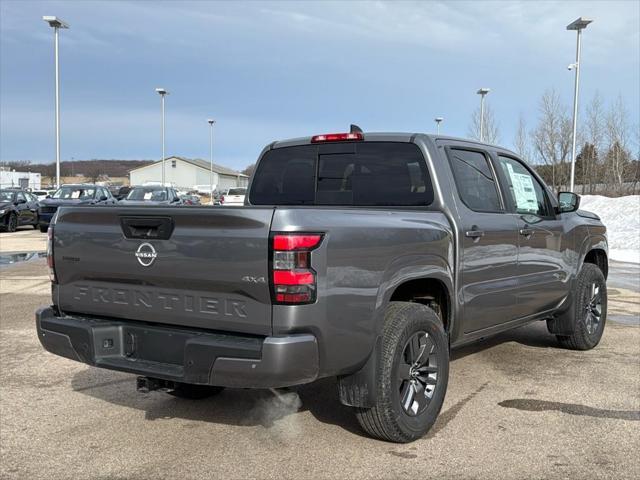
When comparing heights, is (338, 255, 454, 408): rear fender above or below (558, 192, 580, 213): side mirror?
below

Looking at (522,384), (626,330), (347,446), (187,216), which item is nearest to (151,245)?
(187,216)

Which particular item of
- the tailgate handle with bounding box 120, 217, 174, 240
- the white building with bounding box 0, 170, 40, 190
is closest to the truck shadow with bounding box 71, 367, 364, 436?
the tailgate handle with bounding box 120, 217, 174, 240

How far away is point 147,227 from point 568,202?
4099 millimetres

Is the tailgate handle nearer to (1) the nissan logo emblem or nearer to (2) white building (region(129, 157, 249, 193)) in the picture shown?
(1) the nissan logo emblem

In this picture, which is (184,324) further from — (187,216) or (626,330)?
(626,330)

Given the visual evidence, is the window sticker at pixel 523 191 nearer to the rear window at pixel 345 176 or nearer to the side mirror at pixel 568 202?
the side mirror at pixel 568 202

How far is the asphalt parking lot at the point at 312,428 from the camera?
3.63m

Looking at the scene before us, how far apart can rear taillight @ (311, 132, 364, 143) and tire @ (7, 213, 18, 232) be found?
22.0 metres

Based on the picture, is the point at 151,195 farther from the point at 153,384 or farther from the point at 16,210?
the point at 153,384

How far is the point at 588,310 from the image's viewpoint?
6379 mm

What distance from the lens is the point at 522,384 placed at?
5.27 meters

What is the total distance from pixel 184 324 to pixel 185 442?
0.98 meters

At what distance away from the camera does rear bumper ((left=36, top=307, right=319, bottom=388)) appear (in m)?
3.17

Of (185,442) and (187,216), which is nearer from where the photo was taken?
(187,216)
